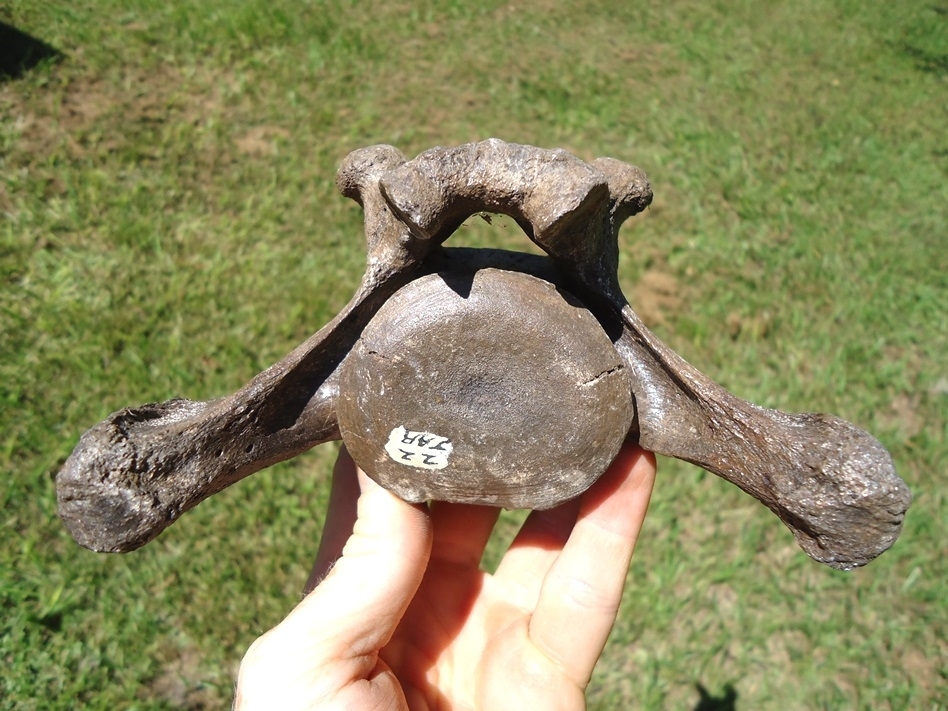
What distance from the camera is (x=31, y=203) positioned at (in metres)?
3.94

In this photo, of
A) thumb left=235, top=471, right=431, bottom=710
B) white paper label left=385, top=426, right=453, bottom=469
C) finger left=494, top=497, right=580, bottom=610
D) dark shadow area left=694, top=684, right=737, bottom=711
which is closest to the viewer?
thumb left=235, top=471, right=431, bottom=710

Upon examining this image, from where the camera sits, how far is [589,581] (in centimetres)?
216

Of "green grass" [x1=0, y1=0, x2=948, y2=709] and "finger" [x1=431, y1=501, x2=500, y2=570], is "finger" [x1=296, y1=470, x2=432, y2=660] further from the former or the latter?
"green grass" [x1=0, y1=0, x2=948, y2=709]

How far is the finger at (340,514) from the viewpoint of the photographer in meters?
2.48

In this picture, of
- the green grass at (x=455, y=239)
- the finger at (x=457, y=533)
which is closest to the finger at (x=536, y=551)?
the finger at (x=457, y=533)

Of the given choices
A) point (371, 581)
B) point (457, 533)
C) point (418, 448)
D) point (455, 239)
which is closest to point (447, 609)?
point (457, 533)

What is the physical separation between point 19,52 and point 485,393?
4.50m

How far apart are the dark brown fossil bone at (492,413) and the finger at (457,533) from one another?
63 cm

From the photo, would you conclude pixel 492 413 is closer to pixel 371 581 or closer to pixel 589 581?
pixel 371 581

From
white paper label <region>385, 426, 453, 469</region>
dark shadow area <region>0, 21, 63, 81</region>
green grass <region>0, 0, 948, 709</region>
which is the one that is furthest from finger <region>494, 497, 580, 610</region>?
Answer: dark shadow area <region>0, 21, 63, 81</region>

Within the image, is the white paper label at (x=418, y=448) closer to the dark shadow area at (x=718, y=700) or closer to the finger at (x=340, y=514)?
the finger at (x=340, y=514)

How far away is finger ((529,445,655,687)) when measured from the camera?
2150 mm

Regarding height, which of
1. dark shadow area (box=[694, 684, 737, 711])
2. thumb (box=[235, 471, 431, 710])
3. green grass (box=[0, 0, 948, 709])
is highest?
thumb (box=[235, 471, 431, 710])

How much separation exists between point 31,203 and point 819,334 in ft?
14.7
